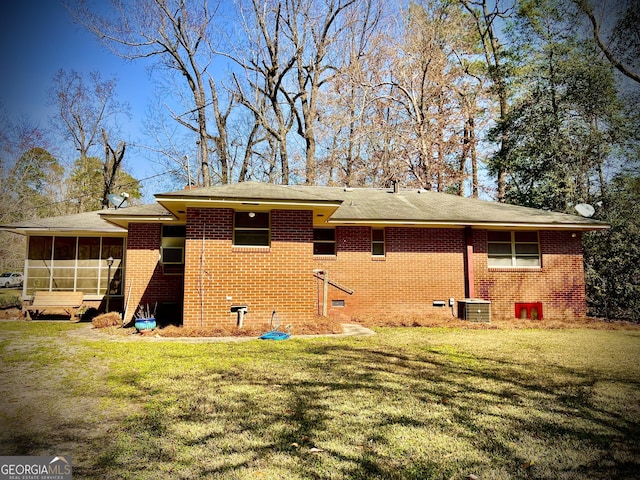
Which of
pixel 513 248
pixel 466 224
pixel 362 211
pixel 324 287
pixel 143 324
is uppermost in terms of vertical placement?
pixel 362 211

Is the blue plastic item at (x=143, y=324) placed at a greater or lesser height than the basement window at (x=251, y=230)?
lesser

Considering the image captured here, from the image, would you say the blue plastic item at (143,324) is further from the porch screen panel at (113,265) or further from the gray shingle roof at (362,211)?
the porch screen panel at (113,265)

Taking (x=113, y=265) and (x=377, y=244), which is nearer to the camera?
(x=377, y=244)

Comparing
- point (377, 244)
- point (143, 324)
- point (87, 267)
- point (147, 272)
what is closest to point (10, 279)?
point (87, 267)

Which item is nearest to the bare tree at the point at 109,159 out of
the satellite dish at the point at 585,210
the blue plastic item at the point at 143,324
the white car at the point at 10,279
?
the white car at the point at 10,279

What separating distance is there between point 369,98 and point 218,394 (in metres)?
22.4

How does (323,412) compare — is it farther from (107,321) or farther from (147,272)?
(147,272)

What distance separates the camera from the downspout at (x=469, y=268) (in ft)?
41.5

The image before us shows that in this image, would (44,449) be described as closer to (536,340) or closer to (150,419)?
(150,419)

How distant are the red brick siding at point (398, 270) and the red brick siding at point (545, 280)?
33.2 inches

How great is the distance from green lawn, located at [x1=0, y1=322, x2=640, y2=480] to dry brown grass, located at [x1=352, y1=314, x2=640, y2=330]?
3.77m

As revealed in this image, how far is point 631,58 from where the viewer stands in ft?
13.8

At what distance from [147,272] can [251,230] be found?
4454 mm

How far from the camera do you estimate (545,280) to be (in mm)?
13055
